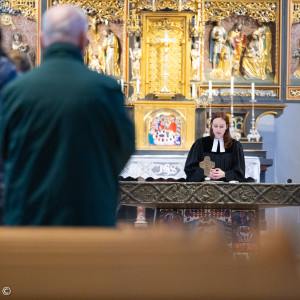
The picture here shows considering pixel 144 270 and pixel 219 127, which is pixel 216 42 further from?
pixel 144 270

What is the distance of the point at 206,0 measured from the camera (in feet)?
33.1

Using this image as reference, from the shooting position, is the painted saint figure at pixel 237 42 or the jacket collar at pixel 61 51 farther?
the painted saint figure at pixel 237 42

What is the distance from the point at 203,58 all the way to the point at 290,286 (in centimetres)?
949

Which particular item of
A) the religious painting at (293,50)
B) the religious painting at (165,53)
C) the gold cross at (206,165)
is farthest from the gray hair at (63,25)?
the religious painting at (293,50)

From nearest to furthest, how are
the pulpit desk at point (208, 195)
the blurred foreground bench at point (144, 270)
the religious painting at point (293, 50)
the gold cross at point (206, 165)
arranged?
the blurred foreground bench at point (144, 270) → the pulpit desk at point (208, 195) → the gold cross at point (206, 165) → the religious painting at point (293, 50)

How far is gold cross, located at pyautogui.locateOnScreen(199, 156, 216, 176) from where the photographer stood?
5254 millimetres

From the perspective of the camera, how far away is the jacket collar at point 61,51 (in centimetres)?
204

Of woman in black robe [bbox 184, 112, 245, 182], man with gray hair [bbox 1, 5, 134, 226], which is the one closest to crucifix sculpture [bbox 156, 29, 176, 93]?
woman in black robe [bbox 184, 112, 245, 182]

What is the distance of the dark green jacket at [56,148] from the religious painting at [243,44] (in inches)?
325

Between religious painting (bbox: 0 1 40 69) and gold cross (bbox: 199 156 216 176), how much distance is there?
5562 millimetres

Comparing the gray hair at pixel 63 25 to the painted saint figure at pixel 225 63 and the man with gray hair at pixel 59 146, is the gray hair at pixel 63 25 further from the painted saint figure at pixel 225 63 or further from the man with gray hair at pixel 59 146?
the painted saint figure at pixel 225 63

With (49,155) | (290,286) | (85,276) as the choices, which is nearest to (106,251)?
(85,276)

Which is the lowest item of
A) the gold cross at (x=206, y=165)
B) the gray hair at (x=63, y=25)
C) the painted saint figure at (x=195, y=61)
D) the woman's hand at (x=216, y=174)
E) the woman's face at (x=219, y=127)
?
the woman's hand at (x=216, y=174)

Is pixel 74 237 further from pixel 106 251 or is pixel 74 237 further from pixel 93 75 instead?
pixel 93 75
